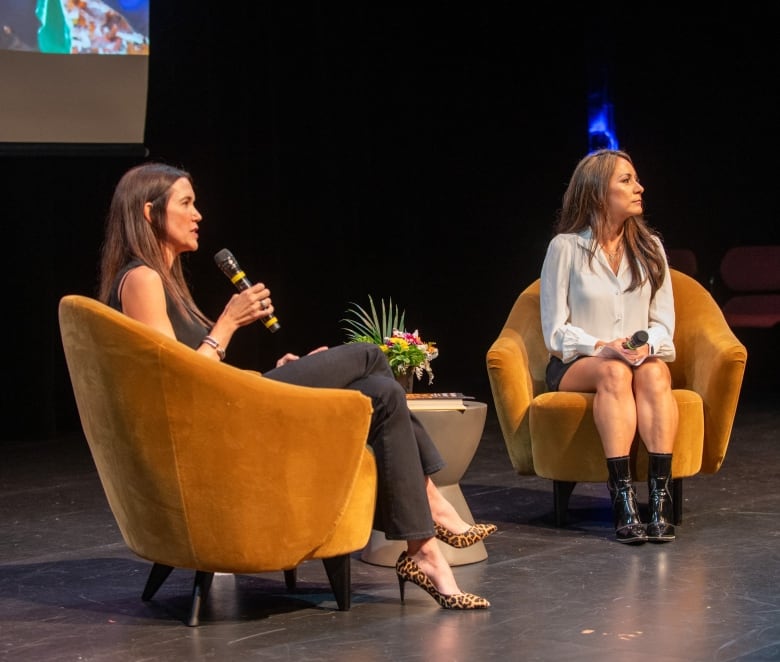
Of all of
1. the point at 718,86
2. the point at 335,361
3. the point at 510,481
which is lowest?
the point at 510,481

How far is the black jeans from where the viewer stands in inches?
118

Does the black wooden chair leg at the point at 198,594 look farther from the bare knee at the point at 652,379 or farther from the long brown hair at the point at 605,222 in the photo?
the long brown hair at the point at 605,222

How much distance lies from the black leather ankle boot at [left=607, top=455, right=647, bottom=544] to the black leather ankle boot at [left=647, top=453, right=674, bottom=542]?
0.04 meters

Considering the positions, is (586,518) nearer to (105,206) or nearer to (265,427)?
(265,427)

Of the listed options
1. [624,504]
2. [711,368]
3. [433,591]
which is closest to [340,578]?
[433,591]

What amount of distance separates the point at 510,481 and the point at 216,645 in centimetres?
235

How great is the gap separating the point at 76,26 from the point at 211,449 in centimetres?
372

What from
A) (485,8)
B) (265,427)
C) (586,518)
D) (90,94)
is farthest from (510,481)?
A: (485,8)

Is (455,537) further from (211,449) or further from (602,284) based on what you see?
(602,284)

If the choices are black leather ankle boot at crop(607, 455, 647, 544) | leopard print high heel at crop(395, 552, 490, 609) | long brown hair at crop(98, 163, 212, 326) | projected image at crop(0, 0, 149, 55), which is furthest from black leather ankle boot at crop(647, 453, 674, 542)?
projected image at crop(0, 0, 149, 55)

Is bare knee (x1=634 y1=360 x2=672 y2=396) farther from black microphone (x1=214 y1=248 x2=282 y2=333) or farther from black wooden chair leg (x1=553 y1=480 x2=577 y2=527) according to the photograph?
black microphone (x1=214 y1=248 x2=282 y2=333)

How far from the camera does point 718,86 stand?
28.0 ft

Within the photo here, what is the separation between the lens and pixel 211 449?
109 inches

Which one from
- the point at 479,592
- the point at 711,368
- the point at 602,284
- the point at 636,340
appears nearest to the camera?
the point at 479,592
